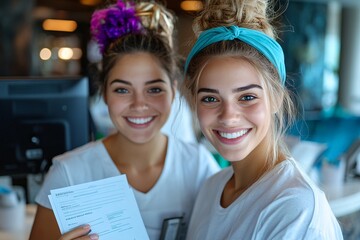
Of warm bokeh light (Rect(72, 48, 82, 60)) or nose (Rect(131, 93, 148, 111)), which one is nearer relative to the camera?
nose (Rect(131, 93, 148, 111))

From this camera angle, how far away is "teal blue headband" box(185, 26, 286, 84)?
50.4 inches

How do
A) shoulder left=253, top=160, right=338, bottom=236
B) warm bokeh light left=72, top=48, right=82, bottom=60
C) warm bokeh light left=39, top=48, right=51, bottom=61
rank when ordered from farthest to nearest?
warm bokeh light left=72, top=48, right=82, bottom=60
warm bokeh light left=39, top=48, right=51, bottom=61
shoulder left=253, top=160, right=338, bottom=236

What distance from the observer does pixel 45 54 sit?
670 cm

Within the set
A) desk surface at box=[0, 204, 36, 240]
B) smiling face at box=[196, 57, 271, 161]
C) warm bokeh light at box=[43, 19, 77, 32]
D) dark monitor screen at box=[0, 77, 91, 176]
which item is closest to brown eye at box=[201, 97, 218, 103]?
smiling face at box=[196, 57, 271, 161]

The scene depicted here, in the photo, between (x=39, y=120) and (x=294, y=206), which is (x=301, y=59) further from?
(x=294, y=206)

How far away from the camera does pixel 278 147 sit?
1382 mm

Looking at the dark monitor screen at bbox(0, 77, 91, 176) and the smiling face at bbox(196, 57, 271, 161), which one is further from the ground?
the smiling face at bbox(196, 57, 271, 161)

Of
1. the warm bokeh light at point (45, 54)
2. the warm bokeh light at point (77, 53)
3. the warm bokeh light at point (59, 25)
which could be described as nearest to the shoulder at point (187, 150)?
the warm bokeh light at point (45, 54)

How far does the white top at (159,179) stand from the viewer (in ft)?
5.32

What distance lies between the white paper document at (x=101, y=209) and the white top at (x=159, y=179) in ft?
0.95

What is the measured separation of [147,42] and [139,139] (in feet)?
1.18

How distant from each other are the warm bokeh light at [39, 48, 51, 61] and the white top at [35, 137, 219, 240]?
5.18 meters

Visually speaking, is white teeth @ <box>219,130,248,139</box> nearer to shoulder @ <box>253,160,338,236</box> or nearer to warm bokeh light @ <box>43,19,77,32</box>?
shoulder @ <box>253,160,338,236</box>

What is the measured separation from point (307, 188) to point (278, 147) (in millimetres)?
245
